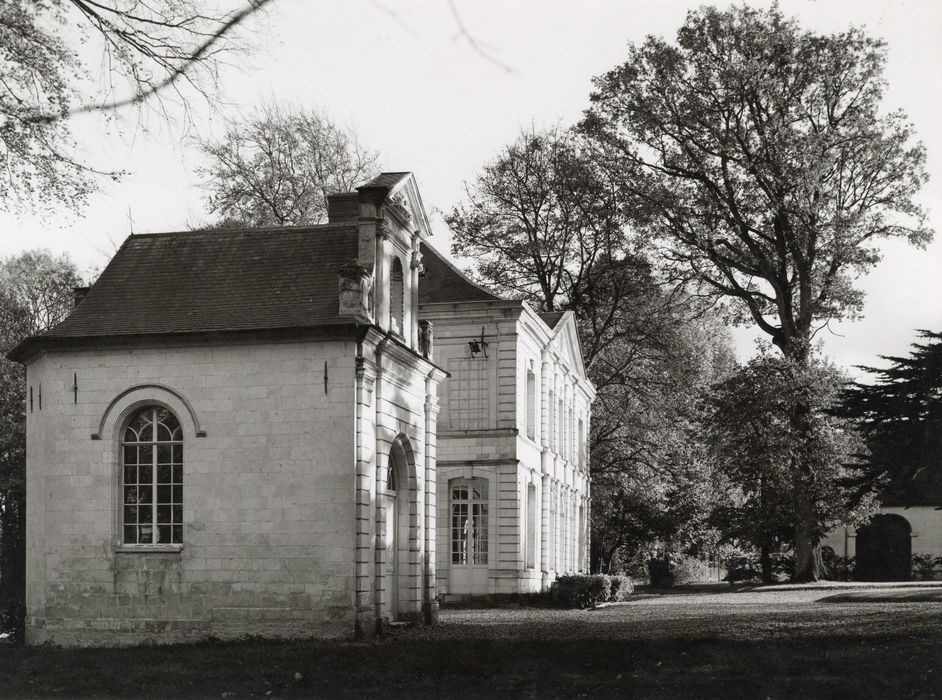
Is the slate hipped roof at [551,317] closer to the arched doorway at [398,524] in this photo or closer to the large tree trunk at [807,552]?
the large tree trunk at [807,552]

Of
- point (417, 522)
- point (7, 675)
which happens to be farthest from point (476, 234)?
point (7, 675)

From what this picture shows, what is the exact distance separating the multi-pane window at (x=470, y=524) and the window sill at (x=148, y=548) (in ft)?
44.5

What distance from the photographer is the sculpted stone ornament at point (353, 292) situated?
66.3 ft

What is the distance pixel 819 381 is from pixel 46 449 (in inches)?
957

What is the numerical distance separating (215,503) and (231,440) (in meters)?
1.03

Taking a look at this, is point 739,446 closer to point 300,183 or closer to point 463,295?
point 463,295

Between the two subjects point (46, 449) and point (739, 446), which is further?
point (739, 446)

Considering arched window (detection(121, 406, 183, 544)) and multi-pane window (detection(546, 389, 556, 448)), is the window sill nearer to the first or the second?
arched window (detection(121, 406, 183, 544))

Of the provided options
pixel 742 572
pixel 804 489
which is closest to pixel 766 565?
pixel 742 572

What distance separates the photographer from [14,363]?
44688 mm

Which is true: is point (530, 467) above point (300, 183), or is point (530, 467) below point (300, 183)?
below

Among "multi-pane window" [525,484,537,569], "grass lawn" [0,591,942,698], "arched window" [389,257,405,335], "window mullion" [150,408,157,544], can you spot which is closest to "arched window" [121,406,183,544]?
"window mullion" [150,408,157,544]

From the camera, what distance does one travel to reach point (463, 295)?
3362cm

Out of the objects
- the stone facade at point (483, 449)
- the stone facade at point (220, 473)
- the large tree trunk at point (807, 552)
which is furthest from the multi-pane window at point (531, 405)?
the stone facade at point (220, 473)
